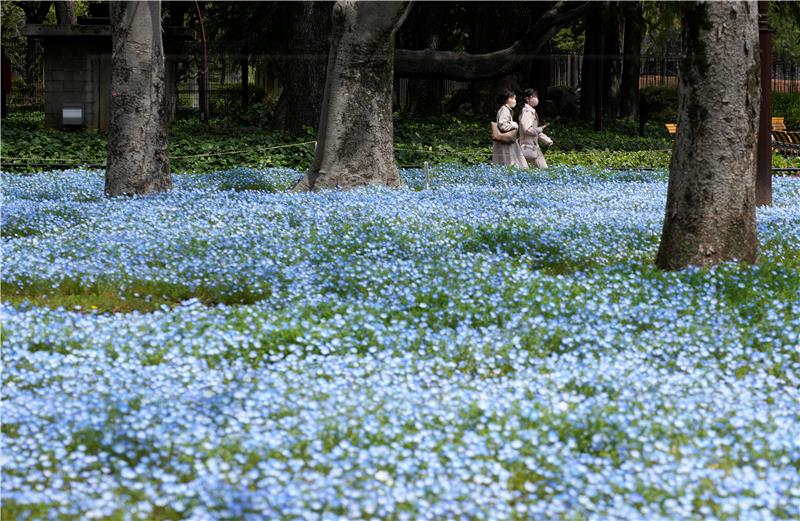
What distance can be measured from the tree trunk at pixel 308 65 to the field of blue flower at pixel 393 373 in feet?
40.4

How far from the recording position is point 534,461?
4.85 meters

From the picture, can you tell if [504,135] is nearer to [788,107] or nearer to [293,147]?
[293,147]

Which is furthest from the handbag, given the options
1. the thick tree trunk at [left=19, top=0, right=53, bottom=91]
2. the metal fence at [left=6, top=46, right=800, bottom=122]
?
the thick tree trunk at [left=19, top=0, right=53, bottom=91]

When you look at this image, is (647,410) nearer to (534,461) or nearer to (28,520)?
(534,461)

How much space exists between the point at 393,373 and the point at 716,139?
164 inches

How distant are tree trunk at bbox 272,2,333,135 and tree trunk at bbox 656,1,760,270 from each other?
48.5 ft

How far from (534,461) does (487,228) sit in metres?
5.77

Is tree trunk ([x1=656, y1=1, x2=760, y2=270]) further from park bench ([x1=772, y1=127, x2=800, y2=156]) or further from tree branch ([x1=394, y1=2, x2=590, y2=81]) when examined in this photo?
tree branch ([x1=394, y1=2, x2=590, y2=81])

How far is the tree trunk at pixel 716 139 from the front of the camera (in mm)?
8977

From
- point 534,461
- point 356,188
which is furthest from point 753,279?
point 356,188

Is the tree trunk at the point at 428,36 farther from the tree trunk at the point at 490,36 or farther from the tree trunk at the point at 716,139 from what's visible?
the tree trunk at the point at 716,139

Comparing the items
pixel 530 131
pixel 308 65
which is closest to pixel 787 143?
pixel 530 131

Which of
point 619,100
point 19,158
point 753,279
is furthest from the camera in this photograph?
point 619,100

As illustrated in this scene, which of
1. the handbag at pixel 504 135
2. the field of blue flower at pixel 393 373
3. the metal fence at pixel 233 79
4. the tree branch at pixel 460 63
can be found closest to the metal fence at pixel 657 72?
the metal fence at pixel 233 79
